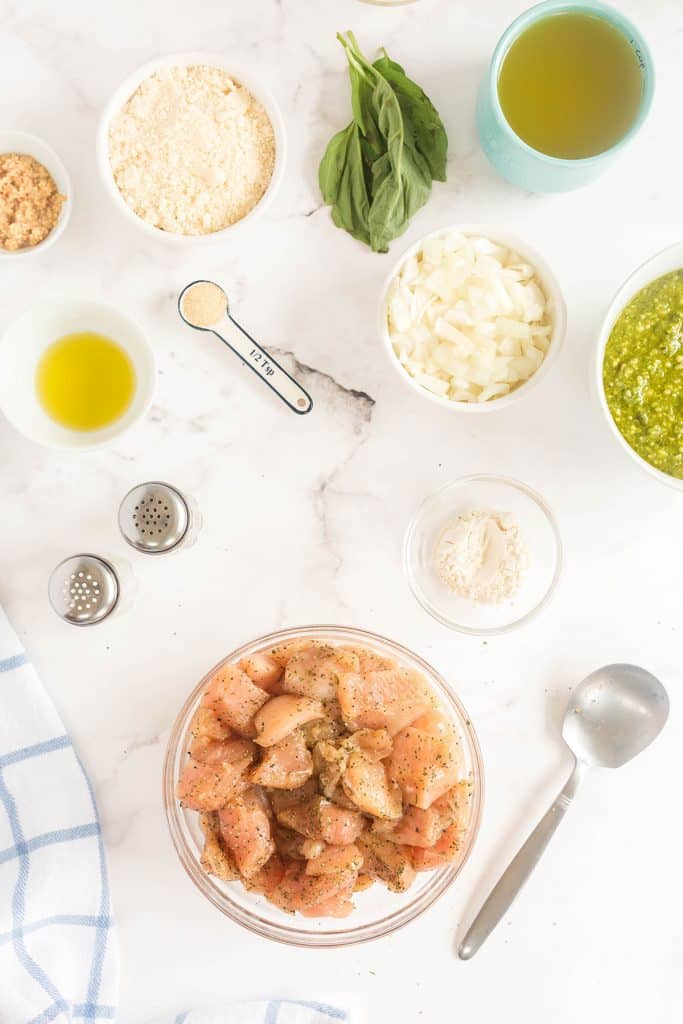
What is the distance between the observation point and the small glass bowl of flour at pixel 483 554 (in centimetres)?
195

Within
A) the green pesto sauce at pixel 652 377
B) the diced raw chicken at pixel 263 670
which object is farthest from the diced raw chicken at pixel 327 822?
the green pesto sauce at pixel 652 377

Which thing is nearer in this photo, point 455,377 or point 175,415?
point 455,377

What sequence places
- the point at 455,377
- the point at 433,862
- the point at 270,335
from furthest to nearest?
1. the point at 270,335
2. the point at 455,377
3. the point at 433,862

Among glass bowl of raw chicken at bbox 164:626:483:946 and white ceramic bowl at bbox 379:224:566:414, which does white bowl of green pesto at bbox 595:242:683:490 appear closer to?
white ceramic bowl at bbox 379:224:566:414

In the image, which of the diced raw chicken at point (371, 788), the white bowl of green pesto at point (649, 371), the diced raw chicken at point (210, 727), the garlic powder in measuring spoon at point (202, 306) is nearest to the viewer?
the diced raw chicken at point (371, 788)

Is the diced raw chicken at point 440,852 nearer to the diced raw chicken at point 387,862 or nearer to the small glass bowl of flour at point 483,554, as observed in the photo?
the diced raw chicken at point 387,862

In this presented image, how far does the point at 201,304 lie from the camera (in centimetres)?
194

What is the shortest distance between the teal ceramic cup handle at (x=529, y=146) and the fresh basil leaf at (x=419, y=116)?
0.11 m

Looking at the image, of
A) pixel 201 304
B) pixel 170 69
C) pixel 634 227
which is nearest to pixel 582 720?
pixel 634 227

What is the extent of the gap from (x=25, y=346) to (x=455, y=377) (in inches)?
36.6

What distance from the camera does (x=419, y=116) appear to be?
193 cm

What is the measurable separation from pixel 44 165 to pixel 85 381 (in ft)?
1.56

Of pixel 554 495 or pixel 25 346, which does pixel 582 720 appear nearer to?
pixel 554 495

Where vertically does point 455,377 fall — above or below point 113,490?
above
